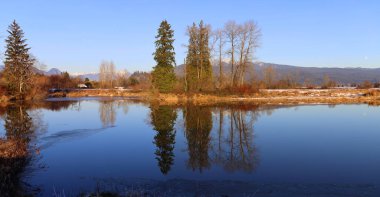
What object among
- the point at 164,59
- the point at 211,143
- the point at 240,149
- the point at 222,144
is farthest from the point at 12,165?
the point at 164,59

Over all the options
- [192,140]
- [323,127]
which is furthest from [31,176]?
[323,127]

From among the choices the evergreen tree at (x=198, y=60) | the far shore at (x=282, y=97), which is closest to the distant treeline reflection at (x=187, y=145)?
the far shore at (x=282, y=97)

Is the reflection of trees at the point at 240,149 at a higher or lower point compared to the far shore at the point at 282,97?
lower

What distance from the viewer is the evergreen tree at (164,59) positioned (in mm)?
49562

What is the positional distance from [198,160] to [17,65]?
153ft

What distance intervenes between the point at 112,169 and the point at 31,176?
2523 millimetres

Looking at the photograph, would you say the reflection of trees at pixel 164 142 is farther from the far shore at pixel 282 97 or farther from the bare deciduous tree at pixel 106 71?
the bare deciduous tree at pixel 106 71

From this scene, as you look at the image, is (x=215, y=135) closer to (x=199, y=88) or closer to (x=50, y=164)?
(x=50, y=164)

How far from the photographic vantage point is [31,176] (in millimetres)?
10250

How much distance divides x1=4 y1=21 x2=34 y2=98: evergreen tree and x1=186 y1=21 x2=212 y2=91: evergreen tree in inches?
994

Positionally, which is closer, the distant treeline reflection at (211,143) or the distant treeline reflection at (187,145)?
the distant treeline reflection at (187,145)

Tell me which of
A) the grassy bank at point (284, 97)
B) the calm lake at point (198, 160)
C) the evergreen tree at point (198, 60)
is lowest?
the calm lake at point (198, 160)

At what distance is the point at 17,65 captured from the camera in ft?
162

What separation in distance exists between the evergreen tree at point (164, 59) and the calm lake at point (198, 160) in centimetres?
2875
